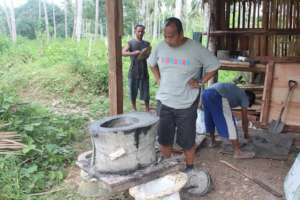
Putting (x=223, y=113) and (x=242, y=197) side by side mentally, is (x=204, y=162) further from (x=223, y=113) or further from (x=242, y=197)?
(x=242, y=197)

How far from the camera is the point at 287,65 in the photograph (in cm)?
675

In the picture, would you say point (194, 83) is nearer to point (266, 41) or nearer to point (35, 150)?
point (35, 150)

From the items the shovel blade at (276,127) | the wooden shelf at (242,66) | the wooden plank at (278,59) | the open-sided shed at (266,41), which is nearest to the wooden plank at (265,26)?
the open-sided shed at (266,41)

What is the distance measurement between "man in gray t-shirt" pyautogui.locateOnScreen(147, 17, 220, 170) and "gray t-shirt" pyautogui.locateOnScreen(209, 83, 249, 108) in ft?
3.05

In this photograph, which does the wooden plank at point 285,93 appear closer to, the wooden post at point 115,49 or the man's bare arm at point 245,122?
the man's bare arm at point 245,122

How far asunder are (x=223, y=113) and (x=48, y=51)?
30.5 feet

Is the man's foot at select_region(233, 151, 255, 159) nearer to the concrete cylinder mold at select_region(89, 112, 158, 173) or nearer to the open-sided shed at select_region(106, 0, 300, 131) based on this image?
the open-sided shed at select_region(106, 0, 300, 131)

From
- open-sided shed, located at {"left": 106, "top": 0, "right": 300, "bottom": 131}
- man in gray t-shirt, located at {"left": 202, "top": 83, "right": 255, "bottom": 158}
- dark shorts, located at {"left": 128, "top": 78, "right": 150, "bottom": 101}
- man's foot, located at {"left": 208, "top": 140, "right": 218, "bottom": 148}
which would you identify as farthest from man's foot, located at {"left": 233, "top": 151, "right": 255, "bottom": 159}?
dark shorts, located at {"left": 128, "top": 78, "right": 150, "bottom": 101}

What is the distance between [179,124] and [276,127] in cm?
292

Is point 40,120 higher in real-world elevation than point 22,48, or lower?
lower

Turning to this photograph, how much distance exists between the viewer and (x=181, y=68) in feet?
13.1

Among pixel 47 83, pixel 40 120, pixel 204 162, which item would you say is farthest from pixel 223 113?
pixel 47 83

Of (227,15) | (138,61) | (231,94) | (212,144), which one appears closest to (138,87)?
(138,61)

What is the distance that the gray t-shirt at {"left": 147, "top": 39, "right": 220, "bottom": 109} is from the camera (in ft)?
13.0
